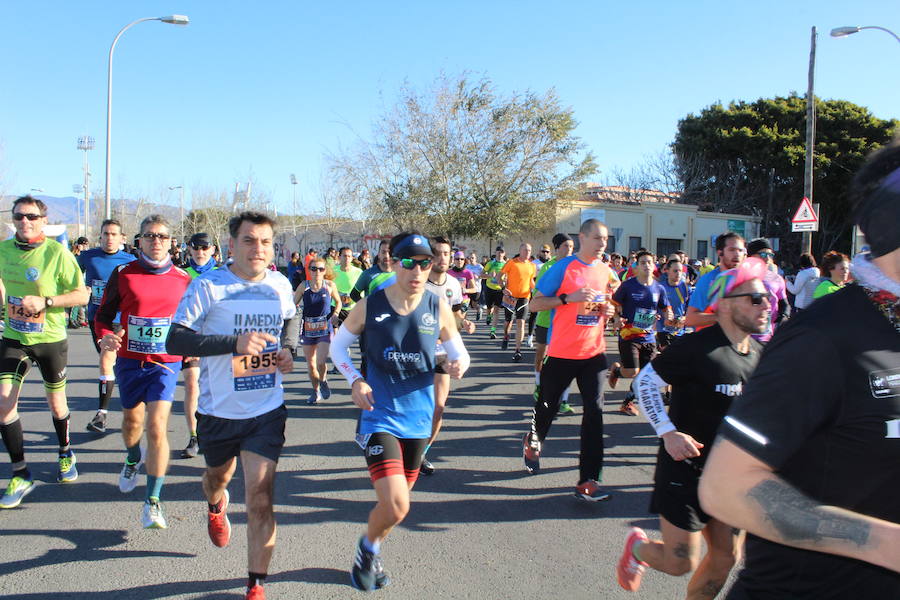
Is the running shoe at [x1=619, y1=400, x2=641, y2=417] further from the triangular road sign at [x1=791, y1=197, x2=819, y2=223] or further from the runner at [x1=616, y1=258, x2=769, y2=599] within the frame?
the triangular road sign at [x1=791, y1=197, x2=819, y2=223]

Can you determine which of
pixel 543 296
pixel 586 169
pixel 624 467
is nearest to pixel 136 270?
pixel 543 296

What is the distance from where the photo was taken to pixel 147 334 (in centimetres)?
462

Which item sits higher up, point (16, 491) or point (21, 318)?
point (21, 318)

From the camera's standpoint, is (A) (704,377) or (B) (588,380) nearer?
(A) (704,377)

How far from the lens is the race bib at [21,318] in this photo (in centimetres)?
494

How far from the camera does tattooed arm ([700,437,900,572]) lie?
1209 millimetres

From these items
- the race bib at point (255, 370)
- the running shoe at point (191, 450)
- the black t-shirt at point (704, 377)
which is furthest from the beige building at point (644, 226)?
the black t-shirt at point (704, 377)

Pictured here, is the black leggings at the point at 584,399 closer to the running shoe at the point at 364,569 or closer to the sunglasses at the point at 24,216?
the running shoe at the point at 364,569

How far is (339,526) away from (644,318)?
4.38 meters

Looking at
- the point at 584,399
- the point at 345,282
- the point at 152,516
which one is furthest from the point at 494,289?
the point at 152,516

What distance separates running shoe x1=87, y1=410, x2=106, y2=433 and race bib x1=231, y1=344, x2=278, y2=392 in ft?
13.6

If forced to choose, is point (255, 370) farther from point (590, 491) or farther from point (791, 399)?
point (791, 399)

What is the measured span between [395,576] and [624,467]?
2838 mm

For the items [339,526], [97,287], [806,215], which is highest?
[806,215]
